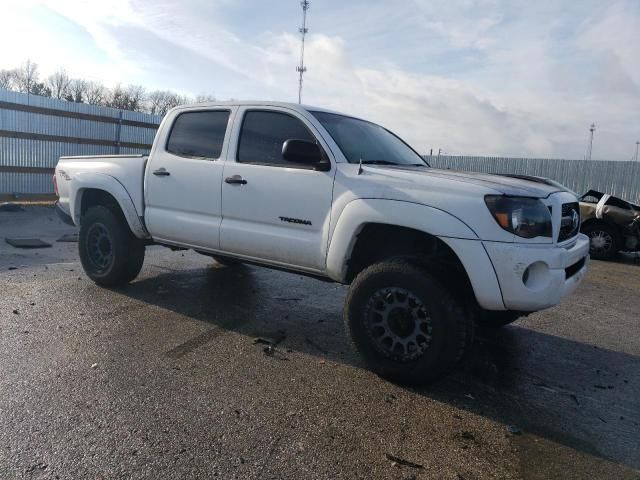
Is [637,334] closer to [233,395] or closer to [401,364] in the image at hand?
[401,364]

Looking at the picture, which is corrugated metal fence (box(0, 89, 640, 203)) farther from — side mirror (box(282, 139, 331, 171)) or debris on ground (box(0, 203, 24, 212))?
side mirror (box(282, 139, 331, 171))

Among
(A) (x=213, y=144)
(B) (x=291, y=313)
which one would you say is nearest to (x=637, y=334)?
(B) (x=291, y=313)

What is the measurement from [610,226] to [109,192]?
30.9 feet

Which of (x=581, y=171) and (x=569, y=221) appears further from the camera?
(x=581, y=171)

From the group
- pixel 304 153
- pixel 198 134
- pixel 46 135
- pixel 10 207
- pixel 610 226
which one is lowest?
pixel 10 207

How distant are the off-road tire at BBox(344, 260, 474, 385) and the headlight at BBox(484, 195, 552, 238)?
58cm

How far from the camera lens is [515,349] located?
176 inches

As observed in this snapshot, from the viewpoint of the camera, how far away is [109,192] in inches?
211

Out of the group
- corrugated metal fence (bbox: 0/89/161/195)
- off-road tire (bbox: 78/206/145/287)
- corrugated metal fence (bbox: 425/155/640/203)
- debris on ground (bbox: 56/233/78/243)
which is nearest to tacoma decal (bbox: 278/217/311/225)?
off-road tire (bbox: 78/206/145/287)

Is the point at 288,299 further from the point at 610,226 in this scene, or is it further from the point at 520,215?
the point at 610,226

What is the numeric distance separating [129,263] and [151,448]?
→ 10.5 feet

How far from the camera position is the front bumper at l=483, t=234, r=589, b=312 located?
124 inches

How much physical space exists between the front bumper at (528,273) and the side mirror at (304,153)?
1.39m

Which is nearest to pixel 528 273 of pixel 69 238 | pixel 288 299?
pixel 288 299
